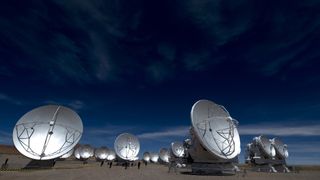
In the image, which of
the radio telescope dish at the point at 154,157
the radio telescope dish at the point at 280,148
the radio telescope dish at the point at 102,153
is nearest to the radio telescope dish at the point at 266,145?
the radio telescope dish at the point at 280,148

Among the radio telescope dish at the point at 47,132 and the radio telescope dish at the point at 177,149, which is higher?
the radio telescope dish at the point at 177,149

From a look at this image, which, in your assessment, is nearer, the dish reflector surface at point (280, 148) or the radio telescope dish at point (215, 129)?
the radio telescope dish at point (215, 129)

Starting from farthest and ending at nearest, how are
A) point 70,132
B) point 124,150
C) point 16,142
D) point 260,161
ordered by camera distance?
point 124,150, point 260,161, point 70,132, point 16,142

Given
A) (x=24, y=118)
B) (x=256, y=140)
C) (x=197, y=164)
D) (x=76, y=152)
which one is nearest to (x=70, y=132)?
(x=24, y=118)

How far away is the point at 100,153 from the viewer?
345 ft

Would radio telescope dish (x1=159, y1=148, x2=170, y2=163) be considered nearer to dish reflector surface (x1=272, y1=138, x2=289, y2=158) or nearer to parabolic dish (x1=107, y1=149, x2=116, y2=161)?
parabolic dish (x1=107, y1=149, x2=116, y2=161)

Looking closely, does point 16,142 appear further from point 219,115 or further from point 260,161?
point 260,161

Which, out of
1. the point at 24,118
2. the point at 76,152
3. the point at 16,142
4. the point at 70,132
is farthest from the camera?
the point at 76,152

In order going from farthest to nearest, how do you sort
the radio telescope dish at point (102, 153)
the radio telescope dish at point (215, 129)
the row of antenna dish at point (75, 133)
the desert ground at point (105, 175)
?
the radio telescope dish at point (102, 153) → the radio telescope dish at point (215, 129) → the row of antenna dish at point (75, 133) → the desert ground at point (105, 175)

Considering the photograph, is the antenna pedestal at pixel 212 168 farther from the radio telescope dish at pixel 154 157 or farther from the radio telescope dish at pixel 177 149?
the radio telescope dish at pixel 154 157

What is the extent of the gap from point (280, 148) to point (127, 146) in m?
43.5

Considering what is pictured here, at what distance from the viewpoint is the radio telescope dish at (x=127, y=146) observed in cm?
7229

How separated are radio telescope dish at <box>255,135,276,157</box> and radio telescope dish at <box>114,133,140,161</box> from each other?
116ft

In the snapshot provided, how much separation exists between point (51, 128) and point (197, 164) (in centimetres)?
2501
